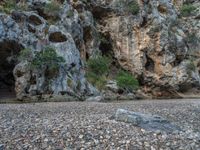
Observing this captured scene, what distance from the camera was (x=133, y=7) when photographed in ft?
213

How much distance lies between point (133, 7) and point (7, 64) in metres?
29.1

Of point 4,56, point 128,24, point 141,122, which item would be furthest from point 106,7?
point 141,122

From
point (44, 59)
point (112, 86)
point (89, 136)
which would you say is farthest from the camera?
point (112, 86)

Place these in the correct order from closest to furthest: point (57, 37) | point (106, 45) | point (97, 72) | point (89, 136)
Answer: point (89, 136) → point (57, 37) → point (97, 72) → point (106, 45)

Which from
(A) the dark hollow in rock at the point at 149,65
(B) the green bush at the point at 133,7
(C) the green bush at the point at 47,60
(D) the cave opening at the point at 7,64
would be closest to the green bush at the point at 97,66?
(C) the green bush at the point at 47,60

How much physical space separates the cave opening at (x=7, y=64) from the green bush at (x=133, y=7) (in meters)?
27.8

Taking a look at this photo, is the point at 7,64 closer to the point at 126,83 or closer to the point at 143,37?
the point at 126,83

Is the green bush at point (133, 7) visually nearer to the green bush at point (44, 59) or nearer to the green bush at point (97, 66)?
the green bush at point (97, 66)

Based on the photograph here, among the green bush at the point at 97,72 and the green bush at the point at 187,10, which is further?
the green bush at the point at 187,10

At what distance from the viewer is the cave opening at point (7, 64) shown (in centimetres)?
4559

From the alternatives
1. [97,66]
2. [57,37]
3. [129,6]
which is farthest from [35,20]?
[129,6]

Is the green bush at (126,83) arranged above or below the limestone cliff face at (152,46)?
below

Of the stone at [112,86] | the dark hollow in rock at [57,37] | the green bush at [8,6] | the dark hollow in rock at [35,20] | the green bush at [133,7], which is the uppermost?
the green bush at [133,7]

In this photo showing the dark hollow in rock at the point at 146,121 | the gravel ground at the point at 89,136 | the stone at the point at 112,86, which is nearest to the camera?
the gravel ground at the point at 89,136
